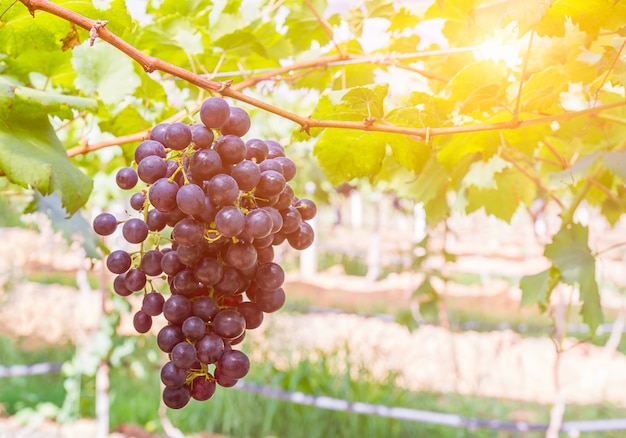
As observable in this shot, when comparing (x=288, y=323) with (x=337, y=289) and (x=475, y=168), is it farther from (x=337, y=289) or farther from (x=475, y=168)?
(x=475, y=168)

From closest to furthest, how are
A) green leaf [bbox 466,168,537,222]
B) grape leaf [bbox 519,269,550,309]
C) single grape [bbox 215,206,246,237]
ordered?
single grape [bbox 215,206,246,237] → grape leaf [bbox 519,269,550,309] → green leaf [bbox 466,168,537,222]

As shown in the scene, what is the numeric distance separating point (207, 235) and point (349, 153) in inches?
15.1

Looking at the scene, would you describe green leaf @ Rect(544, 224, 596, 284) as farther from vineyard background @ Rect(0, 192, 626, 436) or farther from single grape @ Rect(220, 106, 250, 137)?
vineyard background @ Rect(0, 192, 626, 436)

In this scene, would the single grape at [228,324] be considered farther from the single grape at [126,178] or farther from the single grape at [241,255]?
the single grape at [126,178]

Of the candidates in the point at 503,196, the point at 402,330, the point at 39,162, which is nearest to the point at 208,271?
the point at 39,162

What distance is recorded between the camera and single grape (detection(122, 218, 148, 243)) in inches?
27.8

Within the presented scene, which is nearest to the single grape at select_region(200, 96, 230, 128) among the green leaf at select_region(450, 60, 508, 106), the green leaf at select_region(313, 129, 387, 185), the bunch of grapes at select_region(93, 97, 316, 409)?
the bunch of grapes at select_region(93, 97, 316, 409)

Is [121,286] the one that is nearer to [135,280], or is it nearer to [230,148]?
[135,280]

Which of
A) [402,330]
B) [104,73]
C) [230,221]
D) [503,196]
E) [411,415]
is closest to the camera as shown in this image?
[230,221]

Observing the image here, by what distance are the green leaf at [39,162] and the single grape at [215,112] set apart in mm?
221

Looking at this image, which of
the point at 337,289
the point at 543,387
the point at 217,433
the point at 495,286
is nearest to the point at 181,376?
the point at 217,433

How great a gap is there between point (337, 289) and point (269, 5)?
9.05 m

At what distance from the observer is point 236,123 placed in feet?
2.24

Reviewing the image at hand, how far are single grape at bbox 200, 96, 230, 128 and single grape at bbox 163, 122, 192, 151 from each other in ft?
0.09
